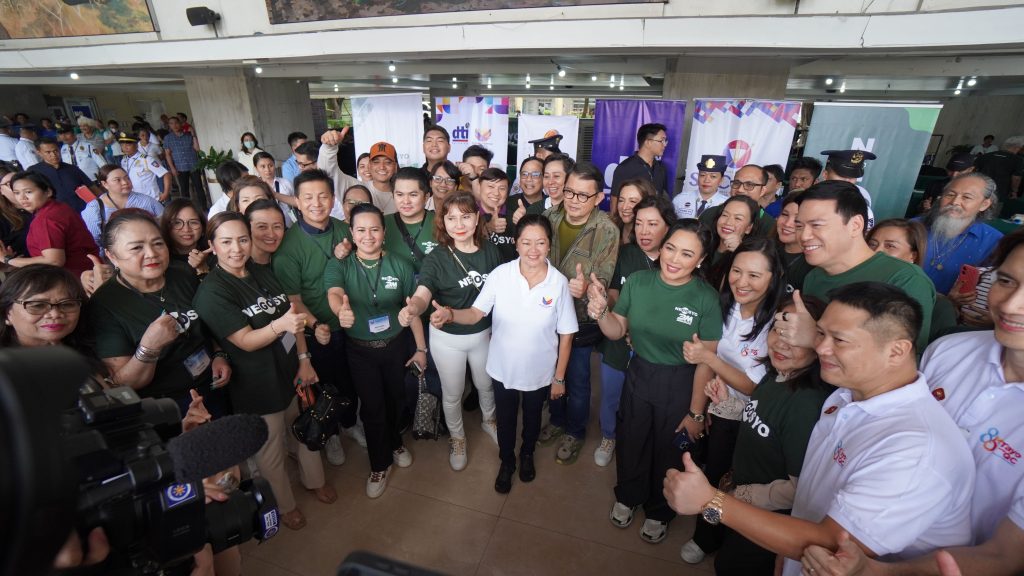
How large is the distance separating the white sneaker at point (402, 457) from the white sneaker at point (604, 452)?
1.38 m

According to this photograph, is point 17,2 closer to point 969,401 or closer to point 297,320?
point 297,320

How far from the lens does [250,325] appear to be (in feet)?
7.41

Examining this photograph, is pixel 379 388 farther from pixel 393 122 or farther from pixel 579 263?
pixel 393 122

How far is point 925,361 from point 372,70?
12.5 m

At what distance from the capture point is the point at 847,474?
4.34ft

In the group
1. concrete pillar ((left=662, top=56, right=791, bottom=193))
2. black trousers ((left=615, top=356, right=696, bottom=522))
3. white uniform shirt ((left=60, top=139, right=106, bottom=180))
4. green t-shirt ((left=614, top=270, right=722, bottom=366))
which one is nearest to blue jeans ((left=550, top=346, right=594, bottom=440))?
black trousers ((left=615, top=356, right=696, bottom=522))

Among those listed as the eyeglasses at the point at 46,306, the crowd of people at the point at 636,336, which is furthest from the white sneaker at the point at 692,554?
the eyeglasses at the point at 46,306

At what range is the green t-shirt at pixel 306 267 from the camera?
9.20 ft

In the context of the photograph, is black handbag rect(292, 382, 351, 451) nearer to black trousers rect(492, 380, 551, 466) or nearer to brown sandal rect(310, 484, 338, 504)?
brown sandal rect(310, 484, 338, 504)

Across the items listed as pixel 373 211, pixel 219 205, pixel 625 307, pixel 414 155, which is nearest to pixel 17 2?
pixel 414 155

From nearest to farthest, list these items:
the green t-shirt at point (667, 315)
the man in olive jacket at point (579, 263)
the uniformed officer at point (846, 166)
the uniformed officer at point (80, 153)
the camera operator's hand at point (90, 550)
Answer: the camera operator's hand at point (90, 550) < the green t-shirt at point (667, 315) < the man in olive jacket at point (579, 263) < the uniformed officer at point (846, 166) < the uniformed officer at point (80, 153)

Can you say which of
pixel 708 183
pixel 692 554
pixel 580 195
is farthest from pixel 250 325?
pixel 708 183

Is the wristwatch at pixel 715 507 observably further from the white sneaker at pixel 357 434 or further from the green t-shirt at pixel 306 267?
the white sneaker at pixel 357 434

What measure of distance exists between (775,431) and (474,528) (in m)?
1.83
